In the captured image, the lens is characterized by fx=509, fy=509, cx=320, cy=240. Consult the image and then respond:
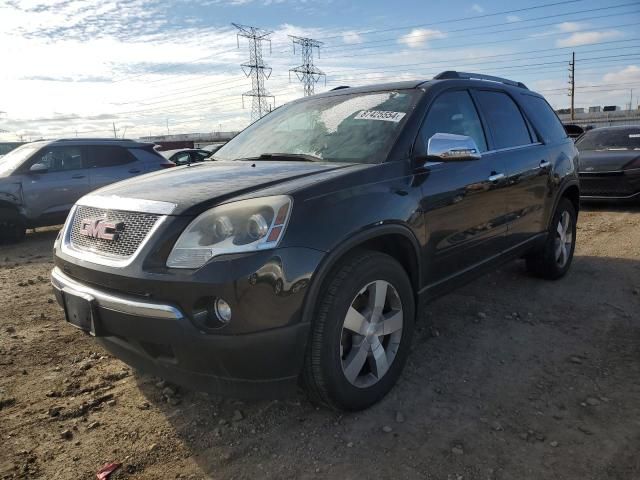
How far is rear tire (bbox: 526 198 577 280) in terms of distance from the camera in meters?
4.92

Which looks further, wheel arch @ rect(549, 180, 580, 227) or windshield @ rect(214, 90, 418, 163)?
wheel arch @ rect(549, 180, 580, 227)

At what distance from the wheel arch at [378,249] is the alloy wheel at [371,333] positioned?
0.79 ft

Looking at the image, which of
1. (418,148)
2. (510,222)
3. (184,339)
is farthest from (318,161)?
(510,222)

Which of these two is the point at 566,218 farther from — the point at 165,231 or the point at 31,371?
the point at 31,371

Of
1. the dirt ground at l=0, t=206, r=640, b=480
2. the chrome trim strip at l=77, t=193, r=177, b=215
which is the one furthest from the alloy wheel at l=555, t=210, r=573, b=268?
the chrome trim strip at l=77, t=193, r=177, b=215

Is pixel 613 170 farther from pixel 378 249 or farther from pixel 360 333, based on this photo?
pixel 360 333

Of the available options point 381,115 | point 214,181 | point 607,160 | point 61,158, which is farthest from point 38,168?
point 607,160

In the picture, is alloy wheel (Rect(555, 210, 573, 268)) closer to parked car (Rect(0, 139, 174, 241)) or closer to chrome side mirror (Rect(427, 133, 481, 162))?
chrome side mirror (Rect(427, 133, 481, 162))

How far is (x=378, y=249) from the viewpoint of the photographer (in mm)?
2920

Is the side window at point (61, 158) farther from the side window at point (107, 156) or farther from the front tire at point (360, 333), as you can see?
the front tire at point (360, 333)

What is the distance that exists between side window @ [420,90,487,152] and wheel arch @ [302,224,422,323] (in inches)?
25.7

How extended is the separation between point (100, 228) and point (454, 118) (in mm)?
2438

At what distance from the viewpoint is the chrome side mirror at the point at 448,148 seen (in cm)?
299

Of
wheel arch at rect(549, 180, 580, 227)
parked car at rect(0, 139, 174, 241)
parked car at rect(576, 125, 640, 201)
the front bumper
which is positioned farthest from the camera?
parked car at rect(576, 125, 640, 201)
